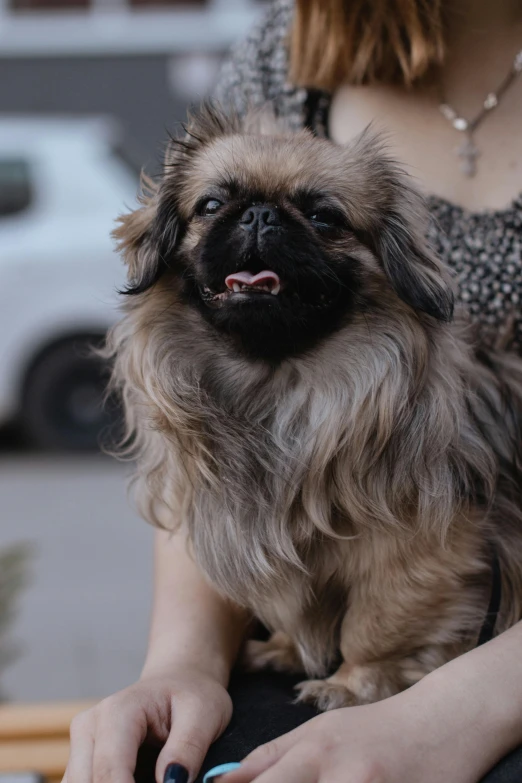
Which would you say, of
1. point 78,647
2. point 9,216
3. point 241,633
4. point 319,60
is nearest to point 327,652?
point 241,633

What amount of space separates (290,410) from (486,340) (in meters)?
0.34

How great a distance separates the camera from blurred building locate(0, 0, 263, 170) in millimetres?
8898

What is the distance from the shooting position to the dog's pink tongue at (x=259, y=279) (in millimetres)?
1362

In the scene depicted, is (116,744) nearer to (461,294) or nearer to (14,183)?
(461,294)

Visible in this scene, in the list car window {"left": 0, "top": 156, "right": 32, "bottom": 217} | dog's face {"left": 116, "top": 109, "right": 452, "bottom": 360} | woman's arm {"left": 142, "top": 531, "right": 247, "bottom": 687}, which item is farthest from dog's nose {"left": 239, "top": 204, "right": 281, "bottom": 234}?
car window {"left": 0, "top": 156, "right": 32, "bottom": 217}

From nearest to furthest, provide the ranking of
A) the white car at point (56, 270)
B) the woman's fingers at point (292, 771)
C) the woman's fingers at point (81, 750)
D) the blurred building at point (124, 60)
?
1. the woman's fingers at point (292, 771)
2. the woman's fingers at point (81, 750)
3. the white car at point (56, 270)
4. the blurred building at point (124, 60)

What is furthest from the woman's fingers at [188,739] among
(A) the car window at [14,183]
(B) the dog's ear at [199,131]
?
(A) the car window at [14,183]

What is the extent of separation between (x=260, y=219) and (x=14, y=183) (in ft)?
12.6

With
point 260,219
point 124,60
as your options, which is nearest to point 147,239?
point 260,219

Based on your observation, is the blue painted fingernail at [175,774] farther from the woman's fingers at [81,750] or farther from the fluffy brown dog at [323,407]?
the fluffy brown dog at [323,407]

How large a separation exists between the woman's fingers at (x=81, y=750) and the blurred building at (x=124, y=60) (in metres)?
8.11

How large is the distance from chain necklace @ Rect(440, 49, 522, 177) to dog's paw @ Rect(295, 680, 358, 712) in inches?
33.9

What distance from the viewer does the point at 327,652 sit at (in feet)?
4.99

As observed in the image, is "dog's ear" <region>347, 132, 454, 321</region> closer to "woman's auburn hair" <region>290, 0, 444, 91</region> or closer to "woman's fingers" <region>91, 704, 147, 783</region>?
"woman's auburn hair" <region>290, 0, 444, 91</region>
